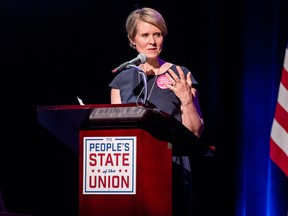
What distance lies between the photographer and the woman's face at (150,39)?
2488mm

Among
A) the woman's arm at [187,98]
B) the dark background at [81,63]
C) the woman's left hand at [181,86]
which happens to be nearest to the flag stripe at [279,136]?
the dark background at [81,63]

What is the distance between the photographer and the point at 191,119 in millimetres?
2275

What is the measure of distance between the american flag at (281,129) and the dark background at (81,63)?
1.07 feet

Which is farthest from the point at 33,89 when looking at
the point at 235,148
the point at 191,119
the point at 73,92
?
the point at 191,119

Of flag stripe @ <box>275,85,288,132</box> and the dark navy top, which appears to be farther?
flag stripe @ <box>275,85,288,132</box>

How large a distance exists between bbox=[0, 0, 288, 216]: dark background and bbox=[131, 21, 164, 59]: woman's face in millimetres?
1178

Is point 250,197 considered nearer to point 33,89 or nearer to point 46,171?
point 46,171

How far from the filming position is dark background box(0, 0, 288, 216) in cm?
361

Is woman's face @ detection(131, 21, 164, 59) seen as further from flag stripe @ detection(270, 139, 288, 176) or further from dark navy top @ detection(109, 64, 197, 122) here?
flag stripe @ detection(270, 139, 288, 176)

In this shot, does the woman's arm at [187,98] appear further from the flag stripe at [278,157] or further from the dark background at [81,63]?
the dark background at [81,63]

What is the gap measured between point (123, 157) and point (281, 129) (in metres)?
1.66

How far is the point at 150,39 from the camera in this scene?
2484mm

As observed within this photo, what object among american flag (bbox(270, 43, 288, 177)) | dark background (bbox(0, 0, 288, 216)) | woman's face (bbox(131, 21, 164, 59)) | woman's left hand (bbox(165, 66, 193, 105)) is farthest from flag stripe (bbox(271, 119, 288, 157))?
woman's left hand (bbox(165, 66, 193, 105))

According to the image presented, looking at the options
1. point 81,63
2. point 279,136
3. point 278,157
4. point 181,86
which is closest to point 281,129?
point 279,136
